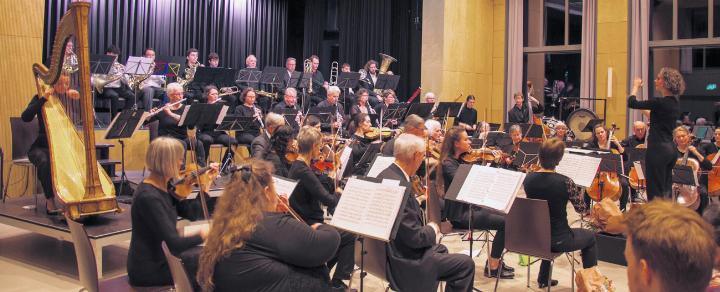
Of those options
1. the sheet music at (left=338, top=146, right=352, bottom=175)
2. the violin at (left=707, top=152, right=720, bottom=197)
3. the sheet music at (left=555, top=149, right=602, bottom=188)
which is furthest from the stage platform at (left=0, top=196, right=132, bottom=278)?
the violin at (left=707, top=152, right=720, bottom=197)

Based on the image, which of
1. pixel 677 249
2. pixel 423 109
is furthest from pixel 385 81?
pixel 677 249

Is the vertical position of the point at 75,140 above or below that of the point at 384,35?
below

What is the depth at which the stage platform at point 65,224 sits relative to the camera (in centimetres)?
481

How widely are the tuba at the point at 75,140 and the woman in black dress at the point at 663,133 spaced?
4.48m

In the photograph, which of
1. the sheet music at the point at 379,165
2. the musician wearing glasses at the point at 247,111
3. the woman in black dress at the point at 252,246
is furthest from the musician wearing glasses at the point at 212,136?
the woman in black dress at the point at 252,246

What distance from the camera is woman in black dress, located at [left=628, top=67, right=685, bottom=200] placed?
5887 millimetres

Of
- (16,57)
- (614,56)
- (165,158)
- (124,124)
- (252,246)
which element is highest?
(614,56)

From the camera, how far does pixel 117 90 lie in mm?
9875

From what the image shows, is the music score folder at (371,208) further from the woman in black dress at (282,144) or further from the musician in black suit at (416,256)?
the woman in black dress at (282,144)

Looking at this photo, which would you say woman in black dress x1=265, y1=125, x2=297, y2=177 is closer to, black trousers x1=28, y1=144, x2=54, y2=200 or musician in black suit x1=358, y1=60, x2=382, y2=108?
black trousers x1=28, y1=144, x2=54, y2=200

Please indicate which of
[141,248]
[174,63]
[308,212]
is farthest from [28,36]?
[141,248]

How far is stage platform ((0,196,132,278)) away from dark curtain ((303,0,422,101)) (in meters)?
9.55

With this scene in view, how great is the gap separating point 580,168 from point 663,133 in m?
0.98

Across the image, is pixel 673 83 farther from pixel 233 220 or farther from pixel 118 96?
pixel 118 96
